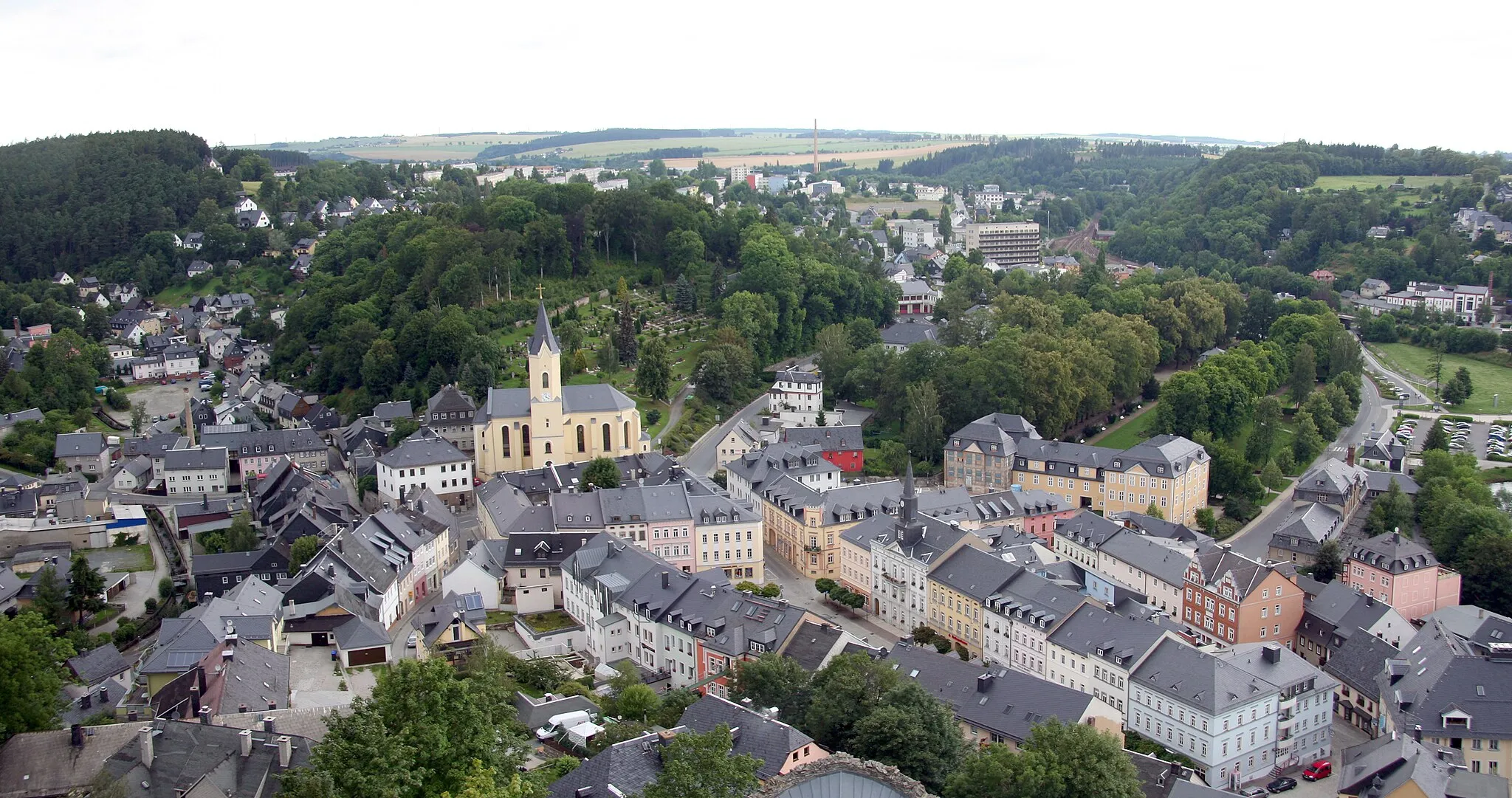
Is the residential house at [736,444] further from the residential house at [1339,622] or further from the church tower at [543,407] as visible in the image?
the residential house at [1339,622]

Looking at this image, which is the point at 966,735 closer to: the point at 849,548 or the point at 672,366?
the point at 849,548

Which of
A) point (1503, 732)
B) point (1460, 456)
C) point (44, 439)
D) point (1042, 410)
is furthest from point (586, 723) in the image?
point (44, 439)

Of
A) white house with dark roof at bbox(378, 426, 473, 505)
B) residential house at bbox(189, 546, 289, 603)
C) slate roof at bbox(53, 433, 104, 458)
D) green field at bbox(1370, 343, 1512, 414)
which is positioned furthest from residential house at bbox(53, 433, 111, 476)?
green field at bbox(1370, 343, 1512, 414)

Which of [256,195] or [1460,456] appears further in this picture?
[256,195]

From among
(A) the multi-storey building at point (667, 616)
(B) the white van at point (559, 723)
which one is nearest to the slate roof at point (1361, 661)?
(A) the multi-storey building at point (667, 616)

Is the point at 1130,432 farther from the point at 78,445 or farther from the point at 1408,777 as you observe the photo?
the point at 78,445

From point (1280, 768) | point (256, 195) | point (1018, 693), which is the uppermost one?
point (256, 195)

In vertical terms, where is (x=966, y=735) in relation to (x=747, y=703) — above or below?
below
